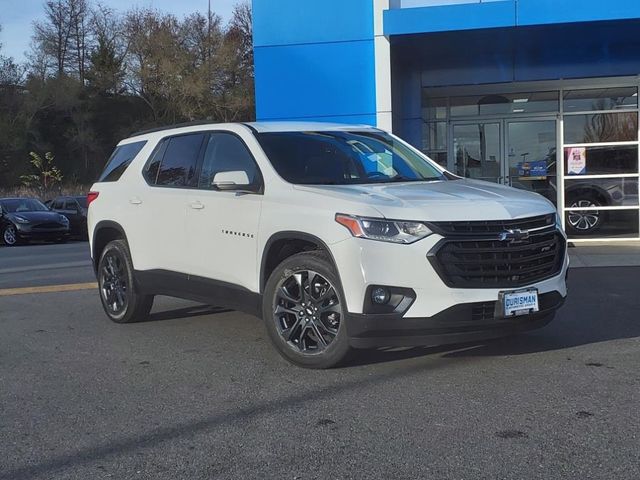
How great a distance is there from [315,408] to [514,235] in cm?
180

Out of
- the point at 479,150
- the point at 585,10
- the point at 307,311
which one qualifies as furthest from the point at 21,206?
Answer: the point at 307,311

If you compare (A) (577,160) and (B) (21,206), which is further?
(B) (21,206)

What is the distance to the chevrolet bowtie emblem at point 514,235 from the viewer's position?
4.81 metres

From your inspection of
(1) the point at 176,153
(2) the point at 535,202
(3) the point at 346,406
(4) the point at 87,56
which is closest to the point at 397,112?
(1) the point at 176,153

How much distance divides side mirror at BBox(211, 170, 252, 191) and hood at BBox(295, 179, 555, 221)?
489 mm

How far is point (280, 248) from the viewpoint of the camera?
545cm

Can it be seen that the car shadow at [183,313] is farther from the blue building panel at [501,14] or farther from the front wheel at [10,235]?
the front wheel at [10,235]

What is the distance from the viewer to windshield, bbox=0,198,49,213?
22.0 metres

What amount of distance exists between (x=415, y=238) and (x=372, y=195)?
0.53 metres

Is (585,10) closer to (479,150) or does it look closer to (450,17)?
(450,17)

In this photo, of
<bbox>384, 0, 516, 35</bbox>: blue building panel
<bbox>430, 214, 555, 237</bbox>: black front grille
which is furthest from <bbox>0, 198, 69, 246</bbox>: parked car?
<bbox>430, 214, 555, 237</bbox>: black front grille

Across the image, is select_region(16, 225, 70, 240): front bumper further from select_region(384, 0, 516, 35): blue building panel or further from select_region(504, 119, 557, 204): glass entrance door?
select_region(384, 0, 516, 35): blue building panel

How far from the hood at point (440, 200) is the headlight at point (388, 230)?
0.16 feet

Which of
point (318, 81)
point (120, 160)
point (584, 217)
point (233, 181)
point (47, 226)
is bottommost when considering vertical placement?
point (47, 226)
